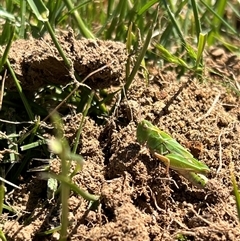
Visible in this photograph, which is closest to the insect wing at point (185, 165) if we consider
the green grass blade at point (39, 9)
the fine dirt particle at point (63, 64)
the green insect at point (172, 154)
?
the green insect at point (172, 154)

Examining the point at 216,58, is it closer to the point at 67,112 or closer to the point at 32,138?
the point at 67,112

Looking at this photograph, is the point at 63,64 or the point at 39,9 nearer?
the point at 63,64

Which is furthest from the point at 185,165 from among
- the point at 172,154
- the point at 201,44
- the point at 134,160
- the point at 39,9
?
the point at 39,9

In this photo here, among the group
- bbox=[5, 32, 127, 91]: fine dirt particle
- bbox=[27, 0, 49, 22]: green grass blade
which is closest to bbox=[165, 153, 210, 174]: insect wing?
bbox=[5, 32, 127, 91]: fine dirt particle

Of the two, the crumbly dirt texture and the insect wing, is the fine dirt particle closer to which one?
the crumbly dirt texture

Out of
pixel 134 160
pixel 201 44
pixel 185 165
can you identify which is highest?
pixel 201 44

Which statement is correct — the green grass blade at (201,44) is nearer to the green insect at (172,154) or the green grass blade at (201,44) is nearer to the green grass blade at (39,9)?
the green insect at (172,154)

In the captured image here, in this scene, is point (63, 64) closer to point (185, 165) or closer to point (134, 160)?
point (134, 160)
